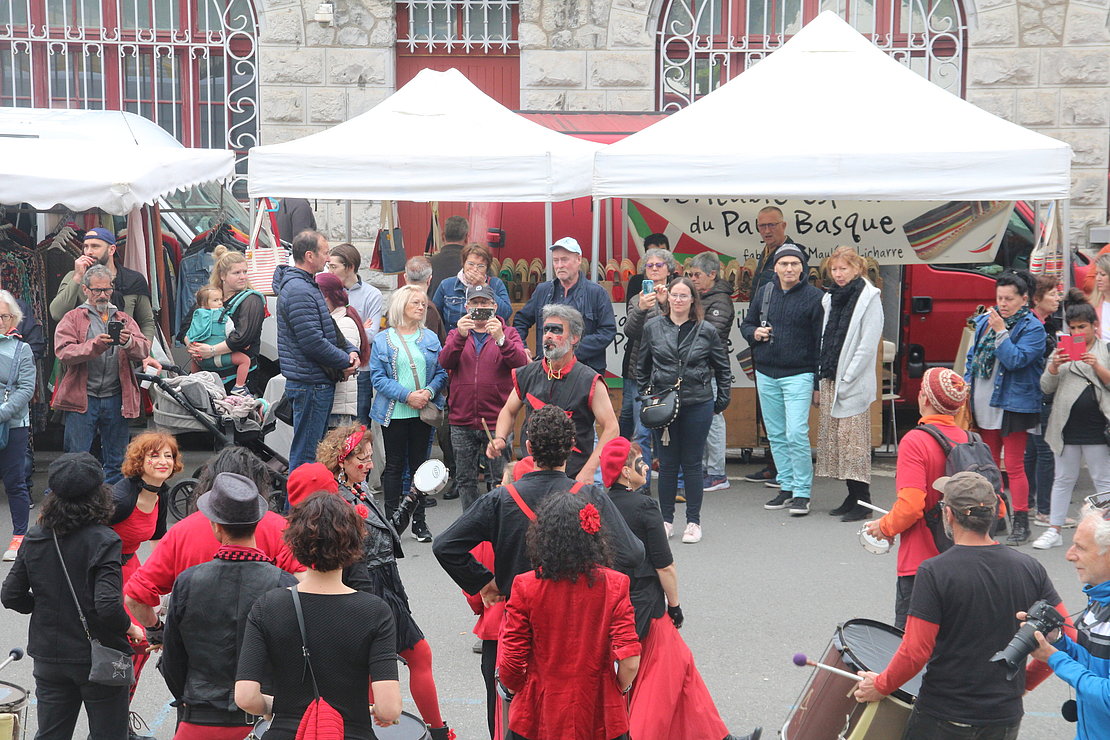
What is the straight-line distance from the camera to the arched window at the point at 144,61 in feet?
45.9

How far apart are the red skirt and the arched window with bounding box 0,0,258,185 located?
Answer: 11122 millimetres

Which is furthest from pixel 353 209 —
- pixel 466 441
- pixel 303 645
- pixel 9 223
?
pixel 303 645

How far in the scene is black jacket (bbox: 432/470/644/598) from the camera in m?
4.41

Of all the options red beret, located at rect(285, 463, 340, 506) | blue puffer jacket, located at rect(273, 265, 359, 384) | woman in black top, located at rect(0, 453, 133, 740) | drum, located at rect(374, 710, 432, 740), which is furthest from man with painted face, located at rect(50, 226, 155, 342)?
drum, located at rect(374, 710, 432, 740)

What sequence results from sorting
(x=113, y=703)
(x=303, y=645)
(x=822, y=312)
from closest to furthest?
(x=303, y=645)
(x=113, y=703)
(x=822, y=312)

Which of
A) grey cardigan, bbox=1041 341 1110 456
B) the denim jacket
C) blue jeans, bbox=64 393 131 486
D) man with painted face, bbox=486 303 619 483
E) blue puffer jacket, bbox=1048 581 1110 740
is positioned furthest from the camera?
blue jeans, bbox=64 393 131 486

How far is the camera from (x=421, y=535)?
8.11 m

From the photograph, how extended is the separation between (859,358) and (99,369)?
17.3ft

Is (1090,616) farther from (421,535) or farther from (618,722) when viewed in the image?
(421,535)

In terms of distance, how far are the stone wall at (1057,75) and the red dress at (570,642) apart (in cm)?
1163

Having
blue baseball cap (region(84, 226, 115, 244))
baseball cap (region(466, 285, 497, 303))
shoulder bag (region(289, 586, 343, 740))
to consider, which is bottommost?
shoulder bag (region(289, 586, 343, 740))

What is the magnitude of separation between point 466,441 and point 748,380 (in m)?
3.00

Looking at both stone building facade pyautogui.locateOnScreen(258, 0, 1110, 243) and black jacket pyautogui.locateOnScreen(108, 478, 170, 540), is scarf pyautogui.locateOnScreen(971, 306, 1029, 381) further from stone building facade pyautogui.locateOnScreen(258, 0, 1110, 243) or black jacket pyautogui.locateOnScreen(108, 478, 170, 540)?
stone building facade pyautogui.locateOnScreen(258, 0, 1110, 243)

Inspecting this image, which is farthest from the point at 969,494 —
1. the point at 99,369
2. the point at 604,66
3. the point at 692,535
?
the point at 604,66
